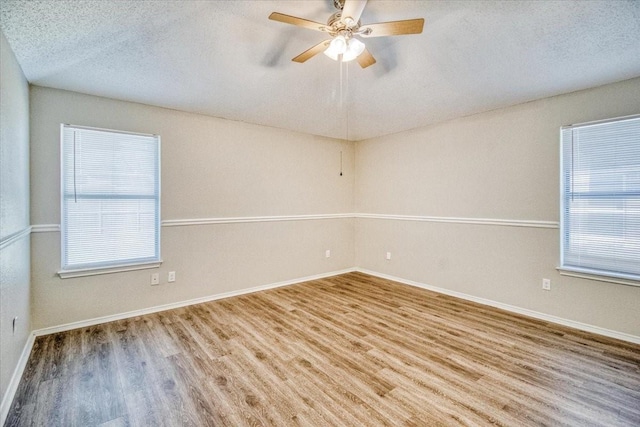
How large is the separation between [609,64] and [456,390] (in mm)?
2901

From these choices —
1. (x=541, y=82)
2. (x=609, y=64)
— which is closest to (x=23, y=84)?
(x=541, y=82)

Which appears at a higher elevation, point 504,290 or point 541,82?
point 541,82

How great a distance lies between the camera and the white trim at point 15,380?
1.80 m

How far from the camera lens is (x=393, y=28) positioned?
185 centimetres

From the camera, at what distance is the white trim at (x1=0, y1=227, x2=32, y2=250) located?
5.97 feet

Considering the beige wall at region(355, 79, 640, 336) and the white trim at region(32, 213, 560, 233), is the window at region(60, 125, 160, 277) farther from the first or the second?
the beige wall at region(355, 79, 640, 336)

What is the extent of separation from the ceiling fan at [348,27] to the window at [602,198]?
8.00ft

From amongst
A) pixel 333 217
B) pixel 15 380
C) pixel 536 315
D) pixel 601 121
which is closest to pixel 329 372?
pixel 15 380

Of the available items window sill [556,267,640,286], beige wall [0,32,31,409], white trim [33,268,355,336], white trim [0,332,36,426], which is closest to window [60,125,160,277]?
beige wall [0,32,31,409]

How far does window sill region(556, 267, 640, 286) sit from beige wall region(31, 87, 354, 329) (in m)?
3.14

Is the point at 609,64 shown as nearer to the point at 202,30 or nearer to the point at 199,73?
the point at 202,30

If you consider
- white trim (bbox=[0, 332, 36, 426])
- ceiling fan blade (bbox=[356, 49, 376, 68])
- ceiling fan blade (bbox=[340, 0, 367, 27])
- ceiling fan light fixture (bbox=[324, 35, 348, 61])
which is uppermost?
ceiling fan blade (bbox=[340, 0, 367, 27])

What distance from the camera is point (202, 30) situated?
2.13m

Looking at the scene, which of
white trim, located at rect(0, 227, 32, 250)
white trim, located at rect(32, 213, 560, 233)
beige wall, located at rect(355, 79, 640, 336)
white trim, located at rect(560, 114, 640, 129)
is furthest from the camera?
white trim, located at rect(32, 213, 560, 233)
